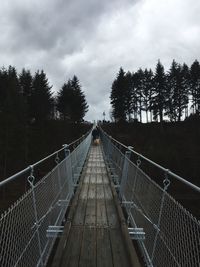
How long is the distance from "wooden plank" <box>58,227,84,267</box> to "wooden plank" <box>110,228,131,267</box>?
0.51 m

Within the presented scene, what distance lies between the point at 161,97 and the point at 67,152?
209 feet

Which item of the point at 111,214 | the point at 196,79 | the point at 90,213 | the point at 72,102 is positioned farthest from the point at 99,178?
the point at 196,79

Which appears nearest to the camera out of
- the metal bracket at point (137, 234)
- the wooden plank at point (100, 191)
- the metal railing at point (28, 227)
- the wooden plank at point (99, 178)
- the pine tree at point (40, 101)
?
the metal railing at point (28, 227)

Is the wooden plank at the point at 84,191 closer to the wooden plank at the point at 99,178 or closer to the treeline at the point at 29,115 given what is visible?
the wooden plank at the point at 99,178

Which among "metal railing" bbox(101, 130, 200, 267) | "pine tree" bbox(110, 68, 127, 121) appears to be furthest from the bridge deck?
"pine tree" bbox(110, 68, 127, 121)

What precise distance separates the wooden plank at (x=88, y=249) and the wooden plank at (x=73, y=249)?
65 millimetres

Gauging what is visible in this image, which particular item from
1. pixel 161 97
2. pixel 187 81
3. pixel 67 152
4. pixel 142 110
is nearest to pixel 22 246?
pixel 67 152

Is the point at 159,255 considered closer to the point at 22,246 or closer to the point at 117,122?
the point at 22,246

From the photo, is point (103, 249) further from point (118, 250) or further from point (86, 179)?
point (86, 179)

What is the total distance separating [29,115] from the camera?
2437 inches

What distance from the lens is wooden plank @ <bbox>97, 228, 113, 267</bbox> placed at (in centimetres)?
494

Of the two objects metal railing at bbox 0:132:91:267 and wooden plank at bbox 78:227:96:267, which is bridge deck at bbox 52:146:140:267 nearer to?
wooden plank at bbox 78:227:96:267

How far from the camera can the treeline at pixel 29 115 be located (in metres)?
44.3

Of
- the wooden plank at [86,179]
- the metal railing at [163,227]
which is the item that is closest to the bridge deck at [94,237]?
the metal railing at [163,227]
